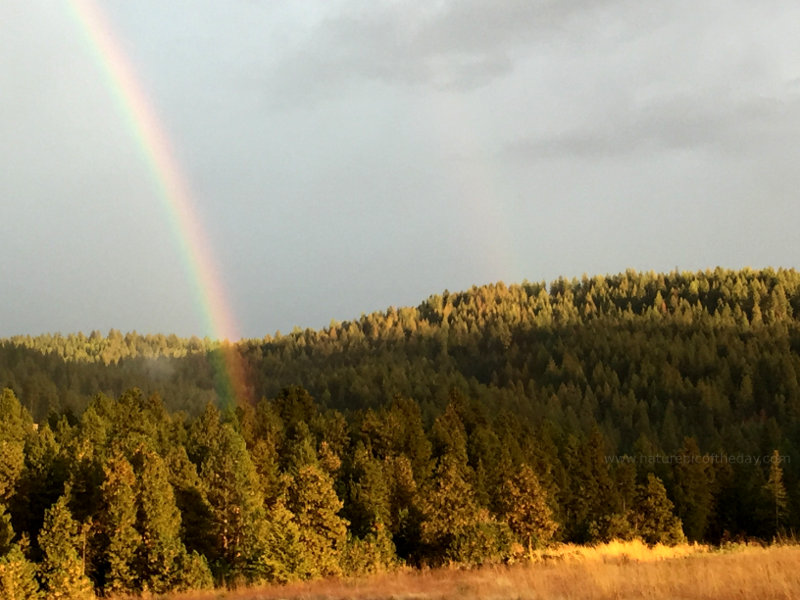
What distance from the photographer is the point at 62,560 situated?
43.8 metres

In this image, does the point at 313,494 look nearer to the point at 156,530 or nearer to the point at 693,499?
the point at 156,530

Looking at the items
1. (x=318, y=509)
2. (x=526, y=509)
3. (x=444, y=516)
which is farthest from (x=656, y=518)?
(x=318, y=509)

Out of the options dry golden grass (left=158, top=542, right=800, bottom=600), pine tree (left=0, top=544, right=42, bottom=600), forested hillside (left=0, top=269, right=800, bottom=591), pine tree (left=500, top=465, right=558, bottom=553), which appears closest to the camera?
dry golden grass (left=158, top=542, right=800, bottom=600)

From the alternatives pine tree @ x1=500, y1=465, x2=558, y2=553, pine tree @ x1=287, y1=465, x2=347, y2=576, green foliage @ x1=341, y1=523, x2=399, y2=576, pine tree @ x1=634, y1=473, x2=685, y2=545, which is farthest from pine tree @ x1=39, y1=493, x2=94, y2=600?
pine tree @ x1=634, y1=473, x2=685, y2=545

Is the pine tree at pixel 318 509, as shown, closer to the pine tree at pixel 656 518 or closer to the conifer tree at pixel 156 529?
the conifer tree at pixel 156 529

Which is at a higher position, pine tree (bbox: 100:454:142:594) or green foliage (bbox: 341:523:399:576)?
pine tree (bbox: 100:454:142:594)

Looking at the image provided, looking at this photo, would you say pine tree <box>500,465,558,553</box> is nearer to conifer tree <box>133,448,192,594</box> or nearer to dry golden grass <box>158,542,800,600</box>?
conifer tree <box>133,448,192,594</box>

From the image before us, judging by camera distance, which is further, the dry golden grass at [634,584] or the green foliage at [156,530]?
the green foliage at [156,530]

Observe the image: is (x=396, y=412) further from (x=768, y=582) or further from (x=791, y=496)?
(x=768, y=582)

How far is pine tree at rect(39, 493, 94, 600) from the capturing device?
41.5m

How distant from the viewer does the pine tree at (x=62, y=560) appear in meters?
41.5

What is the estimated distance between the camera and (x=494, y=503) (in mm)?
74750

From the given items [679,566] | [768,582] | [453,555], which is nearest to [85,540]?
[453,555]

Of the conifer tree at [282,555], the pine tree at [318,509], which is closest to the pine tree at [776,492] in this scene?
the pine tree at [318,509]
